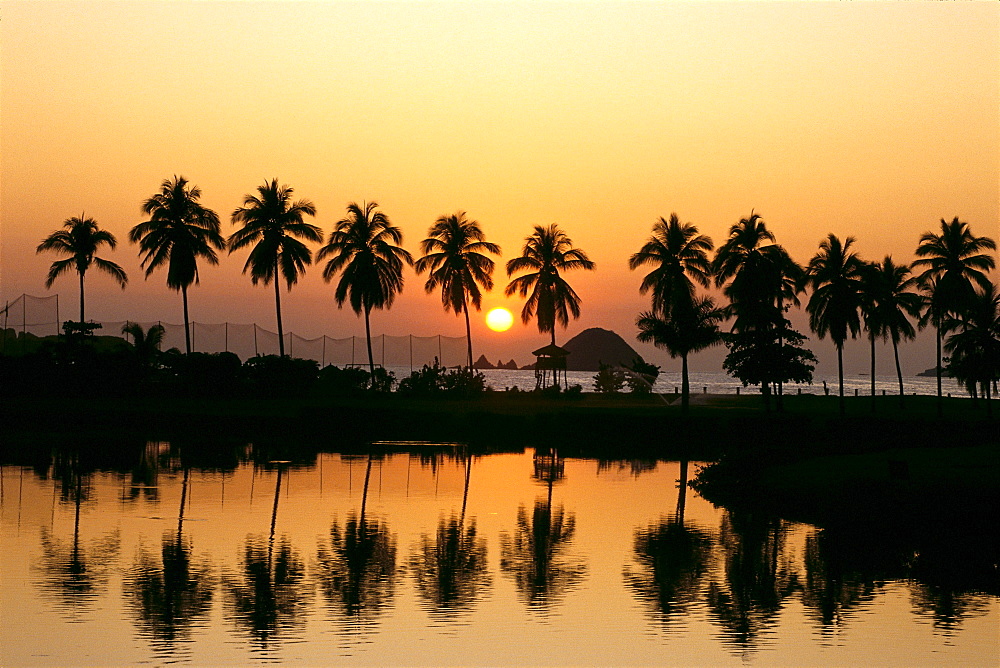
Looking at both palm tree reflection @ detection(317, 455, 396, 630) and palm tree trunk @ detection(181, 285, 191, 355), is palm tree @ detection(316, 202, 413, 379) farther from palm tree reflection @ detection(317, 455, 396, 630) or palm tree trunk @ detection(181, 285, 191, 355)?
palm tree reflection @ detection(317, 455, 396, 630)

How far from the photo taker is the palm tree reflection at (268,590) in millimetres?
14336

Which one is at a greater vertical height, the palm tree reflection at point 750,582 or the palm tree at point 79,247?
the palm tree at point 79,247

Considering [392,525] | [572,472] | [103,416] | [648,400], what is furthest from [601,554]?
[648,400]

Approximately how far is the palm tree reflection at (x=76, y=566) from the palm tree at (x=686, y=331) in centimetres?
4401

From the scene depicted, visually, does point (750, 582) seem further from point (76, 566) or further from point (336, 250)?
point (336, 250)

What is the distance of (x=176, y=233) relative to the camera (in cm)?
6912

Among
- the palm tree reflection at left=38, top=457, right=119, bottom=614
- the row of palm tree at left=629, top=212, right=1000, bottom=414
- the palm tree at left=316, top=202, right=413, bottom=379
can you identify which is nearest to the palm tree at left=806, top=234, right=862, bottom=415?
the row of palm tree at left=629, top=212, right=1000, bottom=414

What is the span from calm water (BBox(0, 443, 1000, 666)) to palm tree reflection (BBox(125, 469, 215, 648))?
0.18ft

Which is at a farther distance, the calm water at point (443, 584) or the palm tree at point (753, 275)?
the palm tree at point (753, 275)

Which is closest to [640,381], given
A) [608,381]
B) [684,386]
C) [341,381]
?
[608,381]

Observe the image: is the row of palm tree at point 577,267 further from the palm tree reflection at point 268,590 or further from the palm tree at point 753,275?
the palm tree reflection at point 268,590

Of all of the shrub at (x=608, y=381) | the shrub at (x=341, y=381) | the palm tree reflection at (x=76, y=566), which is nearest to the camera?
the palm tree reflection at (x=76, y=566)

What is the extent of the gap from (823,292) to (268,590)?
5757 cm

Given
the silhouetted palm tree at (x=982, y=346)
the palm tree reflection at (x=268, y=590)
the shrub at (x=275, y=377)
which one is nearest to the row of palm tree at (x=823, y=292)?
the silhouetted palm tree at (x=982, y=346)
